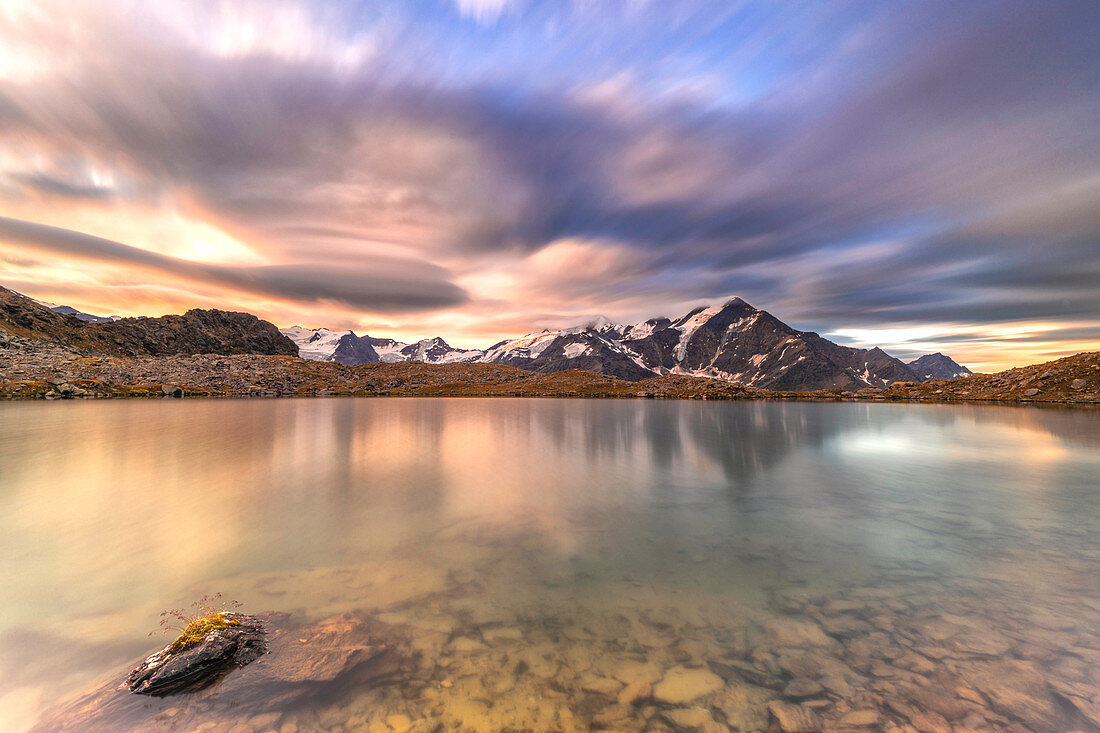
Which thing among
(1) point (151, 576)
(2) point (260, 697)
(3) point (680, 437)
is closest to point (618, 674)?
(2) point (260, 697)

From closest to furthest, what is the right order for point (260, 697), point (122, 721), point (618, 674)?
point (122, 721)
point (260, 697)
point (618, 674)

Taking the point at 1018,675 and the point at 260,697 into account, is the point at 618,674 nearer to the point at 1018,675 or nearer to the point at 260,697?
the point at 260,697

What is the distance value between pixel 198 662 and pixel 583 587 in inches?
370

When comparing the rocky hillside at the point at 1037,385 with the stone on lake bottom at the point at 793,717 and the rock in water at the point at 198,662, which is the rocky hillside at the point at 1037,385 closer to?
the stone on lake bottom at the point at 793,717

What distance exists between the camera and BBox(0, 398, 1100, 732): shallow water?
7719 mm

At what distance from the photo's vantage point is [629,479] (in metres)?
28.7

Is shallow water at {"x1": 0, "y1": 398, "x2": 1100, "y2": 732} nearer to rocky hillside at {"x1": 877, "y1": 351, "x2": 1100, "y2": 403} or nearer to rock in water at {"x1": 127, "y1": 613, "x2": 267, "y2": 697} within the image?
rock in water at {"x1": 127, "y1": 613, "x2": 267, "y2": 697}

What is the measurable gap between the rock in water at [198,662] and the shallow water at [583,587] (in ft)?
1.53

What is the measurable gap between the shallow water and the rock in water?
1.53 ft

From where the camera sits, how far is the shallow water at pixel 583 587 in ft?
25.3

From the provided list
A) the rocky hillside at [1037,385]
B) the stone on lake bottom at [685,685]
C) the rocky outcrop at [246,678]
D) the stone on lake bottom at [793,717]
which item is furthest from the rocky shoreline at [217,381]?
the stone on lake bottom at [793,717]

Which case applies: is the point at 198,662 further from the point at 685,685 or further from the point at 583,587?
the point at 685,685

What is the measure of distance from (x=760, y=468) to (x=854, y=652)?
83.2 ft

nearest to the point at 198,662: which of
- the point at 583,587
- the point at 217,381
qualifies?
the point at 583,587
